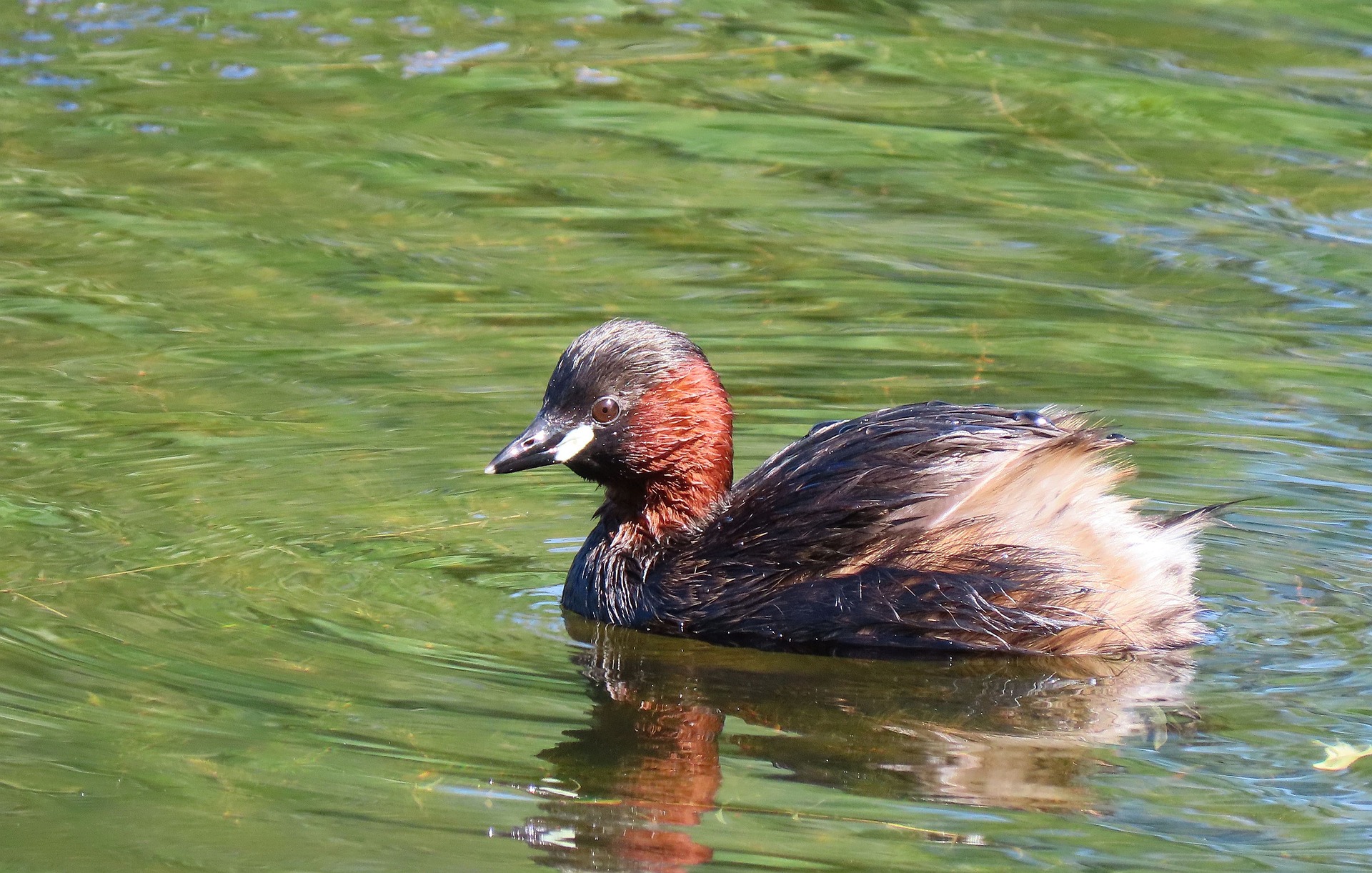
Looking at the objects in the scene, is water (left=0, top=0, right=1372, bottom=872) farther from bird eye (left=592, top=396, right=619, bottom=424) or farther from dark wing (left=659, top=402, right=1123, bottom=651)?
bird eye (left=592, top=396, right=619, bottom=424)

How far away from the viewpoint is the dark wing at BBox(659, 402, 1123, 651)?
5.19 meters

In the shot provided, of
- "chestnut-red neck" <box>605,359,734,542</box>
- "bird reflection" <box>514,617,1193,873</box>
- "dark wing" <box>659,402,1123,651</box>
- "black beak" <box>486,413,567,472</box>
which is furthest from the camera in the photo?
"chestnut-red neck" <box>605,359,734,542</box>

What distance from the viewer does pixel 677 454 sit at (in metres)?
5.82

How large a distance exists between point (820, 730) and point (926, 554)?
28.7 inches

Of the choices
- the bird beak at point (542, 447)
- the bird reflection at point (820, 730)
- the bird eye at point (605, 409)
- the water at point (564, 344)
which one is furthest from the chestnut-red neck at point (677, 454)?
the bird reflection at point (820, 730)

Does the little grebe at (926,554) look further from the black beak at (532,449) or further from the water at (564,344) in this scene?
the water at (564,344)

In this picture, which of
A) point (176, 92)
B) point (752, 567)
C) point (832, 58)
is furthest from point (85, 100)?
point (752, 567)

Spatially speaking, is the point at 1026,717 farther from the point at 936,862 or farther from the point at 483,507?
the point at 483,507

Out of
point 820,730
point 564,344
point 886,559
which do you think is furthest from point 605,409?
point 564,344

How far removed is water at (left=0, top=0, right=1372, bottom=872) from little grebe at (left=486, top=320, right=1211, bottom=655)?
13 centimetres

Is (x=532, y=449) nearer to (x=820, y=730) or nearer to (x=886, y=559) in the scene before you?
(x=886, y=559)

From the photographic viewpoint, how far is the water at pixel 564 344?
169 inches

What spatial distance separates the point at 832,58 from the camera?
11.4 metres

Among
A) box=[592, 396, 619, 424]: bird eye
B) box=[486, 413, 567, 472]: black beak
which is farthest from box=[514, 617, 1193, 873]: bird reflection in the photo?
box=[592, 396, 619, 424]: bird eye
